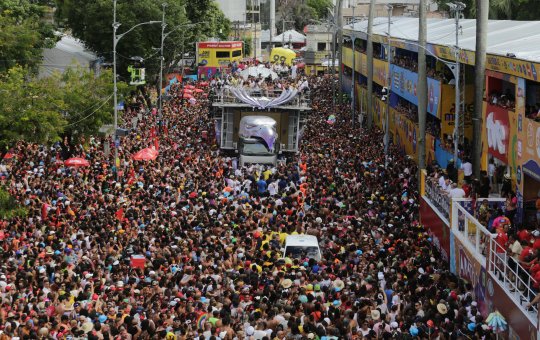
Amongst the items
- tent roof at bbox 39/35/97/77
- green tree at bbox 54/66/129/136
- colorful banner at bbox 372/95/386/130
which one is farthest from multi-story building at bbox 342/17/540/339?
tent roof at bbox 39/35/97/77

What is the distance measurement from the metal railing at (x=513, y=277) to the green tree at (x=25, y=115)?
1875 cm

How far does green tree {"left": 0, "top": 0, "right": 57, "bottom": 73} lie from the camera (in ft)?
175

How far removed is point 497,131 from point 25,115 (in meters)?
16.0

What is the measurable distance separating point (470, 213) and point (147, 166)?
17.3 metres

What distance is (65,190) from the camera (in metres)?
34.1

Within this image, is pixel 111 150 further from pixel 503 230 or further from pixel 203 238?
pixel 503 230

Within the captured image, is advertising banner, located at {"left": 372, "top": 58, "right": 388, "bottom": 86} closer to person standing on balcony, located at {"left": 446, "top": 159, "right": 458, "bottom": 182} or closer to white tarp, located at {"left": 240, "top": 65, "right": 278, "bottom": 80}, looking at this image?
white tarp, located at {"left": 240, "top": 65, "right": 278, "bottom": 80}

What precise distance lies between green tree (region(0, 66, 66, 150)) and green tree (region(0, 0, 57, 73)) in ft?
45.2

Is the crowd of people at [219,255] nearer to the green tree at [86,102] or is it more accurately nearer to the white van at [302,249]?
the white van at [302,249]

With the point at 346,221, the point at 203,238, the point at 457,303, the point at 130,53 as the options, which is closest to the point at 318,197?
the point at 346,221

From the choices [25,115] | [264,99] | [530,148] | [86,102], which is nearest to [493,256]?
[530,148]

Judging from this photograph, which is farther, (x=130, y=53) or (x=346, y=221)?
(x=130, y=53)

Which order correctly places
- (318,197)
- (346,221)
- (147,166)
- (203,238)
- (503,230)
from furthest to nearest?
(147,166) < (318,197) < (346,221) < (203,238) < (503,230)

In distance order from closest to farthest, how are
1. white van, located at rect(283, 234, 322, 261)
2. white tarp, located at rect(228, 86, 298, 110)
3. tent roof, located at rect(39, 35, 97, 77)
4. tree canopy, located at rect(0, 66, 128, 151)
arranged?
white van, located at rect(283, 234, 322, 261)
tree canopy, located at rect(0, 66, 128, 151)
white tarp, located at rect(228, 86, 298, 110)
tent roof, located at rect(39, 35, 97, 77)
